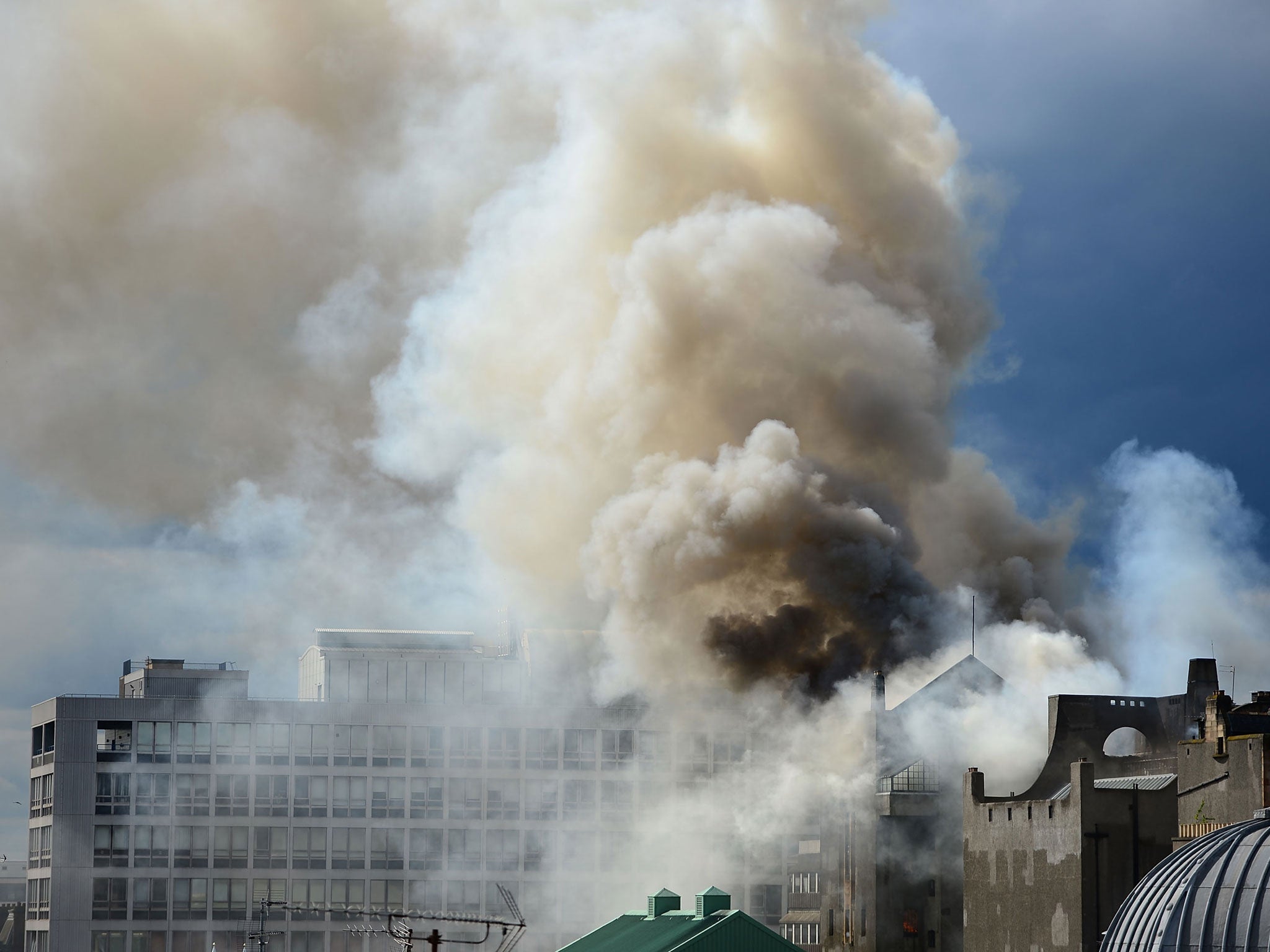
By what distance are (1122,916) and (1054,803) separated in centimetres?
1873

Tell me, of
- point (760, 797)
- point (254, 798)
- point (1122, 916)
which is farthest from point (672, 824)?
point (1122, 916)

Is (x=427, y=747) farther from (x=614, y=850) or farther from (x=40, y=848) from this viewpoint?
(x=40, y=848)

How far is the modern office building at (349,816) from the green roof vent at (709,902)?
4170 centimetres

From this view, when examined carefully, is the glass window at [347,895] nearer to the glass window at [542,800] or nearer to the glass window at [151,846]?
the glass window at [151,846]

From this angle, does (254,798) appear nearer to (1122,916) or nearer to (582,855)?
(582,855)

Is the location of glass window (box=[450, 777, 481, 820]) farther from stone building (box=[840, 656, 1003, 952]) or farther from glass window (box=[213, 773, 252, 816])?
stone building (box=[840, 656, 1003, 952])

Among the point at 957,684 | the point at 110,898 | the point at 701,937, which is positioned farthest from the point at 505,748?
the point at 701,937

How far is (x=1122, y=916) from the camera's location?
5372cm

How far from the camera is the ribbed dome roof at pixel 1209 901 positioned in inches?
1909

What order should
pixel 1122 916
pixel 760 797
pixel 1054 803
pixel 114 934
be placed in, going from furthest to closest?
pixel 114 934 < pixel 760 797 < pixel 1054 803 < pixel 1122 916

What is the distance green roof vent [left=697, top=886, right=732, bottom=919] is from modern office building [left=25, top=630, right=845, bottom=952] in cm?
4170

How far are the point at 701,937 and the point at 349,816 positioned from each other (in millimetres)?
57148

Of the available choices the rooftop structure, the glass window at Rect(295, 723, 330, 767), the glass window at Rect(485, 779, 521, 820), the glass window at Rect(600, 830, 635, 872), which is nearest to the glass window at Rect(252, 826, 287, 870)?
the glass window at Rect(295, 723, 330, 767)

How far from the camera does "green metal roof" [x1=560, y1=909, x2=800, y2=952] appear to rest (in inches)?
2527
